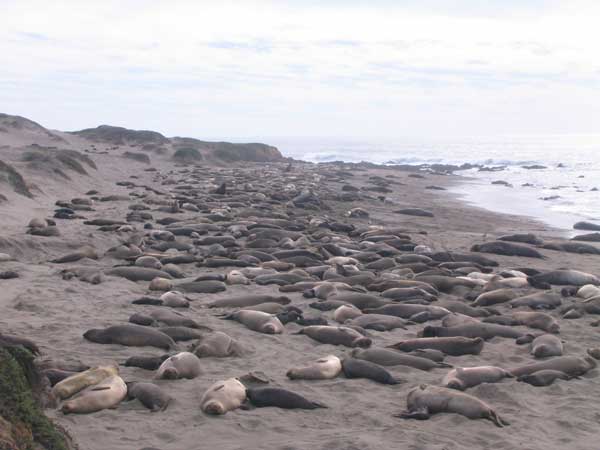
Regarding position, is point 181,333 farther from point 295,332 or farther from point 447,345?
point 447,345

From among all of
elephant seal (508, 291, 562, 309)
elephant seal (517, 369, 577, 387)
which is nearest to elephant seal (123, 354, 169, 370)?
elephant seal (517, 369, 577, 387)

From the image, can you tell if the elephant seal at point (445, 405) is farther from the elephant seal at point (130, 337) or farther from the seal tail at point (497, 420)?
the elephant seal at point (130, 337)

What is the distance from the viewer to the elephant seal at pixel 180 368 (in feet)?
17.7

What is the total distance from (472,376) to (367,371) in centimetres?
84

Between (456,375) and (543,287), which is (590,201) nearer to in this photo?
(543,287)

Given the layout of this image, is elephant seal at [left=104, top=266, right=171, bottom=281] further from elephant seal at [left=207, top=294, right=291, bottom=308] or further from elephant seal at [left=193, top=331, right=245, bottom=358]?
elephant seal at [left=193, top=331, right=245, bottom=358]

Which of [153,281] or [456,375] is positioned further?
[153,281]

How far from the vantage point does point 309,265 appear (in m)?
11.0

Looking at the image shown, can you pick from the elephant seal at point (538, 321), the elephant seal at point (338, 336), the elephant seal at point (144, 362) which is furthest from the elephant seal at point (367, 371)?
the elephant seal at point (538, 321)

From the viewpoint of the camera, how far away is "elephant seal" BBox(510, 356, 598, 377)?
20.3ft

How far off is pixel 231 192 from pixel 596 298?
13.9m

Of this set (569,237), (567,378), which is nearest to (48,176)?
(569,237)

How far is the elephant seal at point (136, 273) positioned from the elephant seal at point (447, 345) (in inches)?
152

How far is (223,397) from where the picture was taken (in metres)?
4.88
